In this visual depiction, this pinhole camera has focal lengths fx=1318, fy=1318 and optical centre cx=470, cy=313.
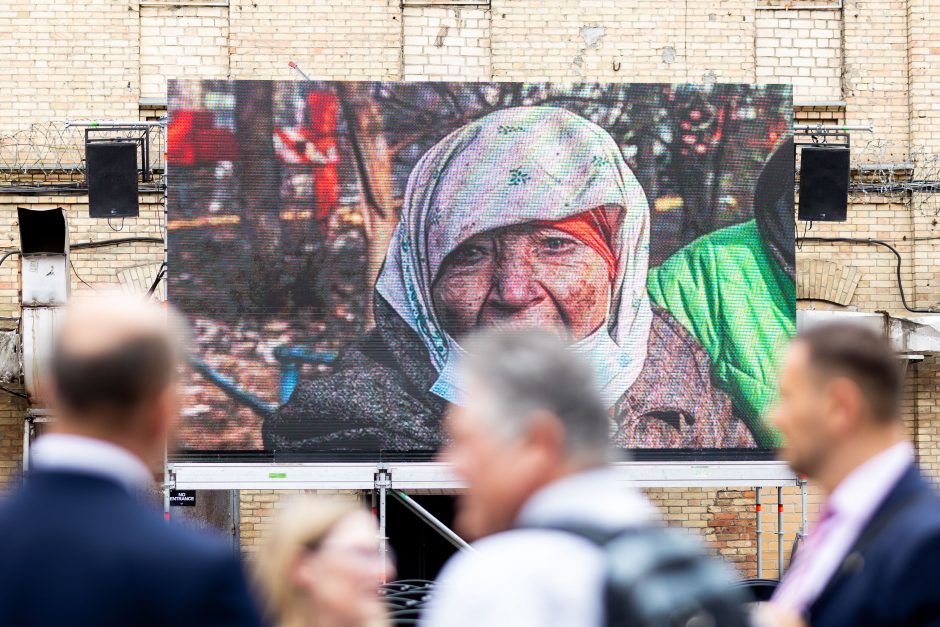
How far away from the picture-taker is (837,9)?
14.3m

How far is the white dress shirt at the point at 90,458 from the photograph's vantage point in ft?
6.64

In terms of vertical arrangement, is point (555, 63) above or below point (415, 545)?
above

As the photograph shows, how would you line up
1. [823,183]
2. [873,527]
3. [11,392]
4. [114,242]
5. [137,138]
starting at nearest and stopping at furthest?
[873,527] < [823,183] < [137,138] < [11,392] < [114,242]

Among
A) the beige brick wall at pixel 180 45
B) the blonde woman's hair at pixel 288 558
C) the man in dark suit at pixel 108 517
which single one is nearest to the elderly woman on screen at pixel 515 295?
the beige brick wall at pixel 180 45

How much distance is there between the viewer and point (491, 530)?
6.77 feet

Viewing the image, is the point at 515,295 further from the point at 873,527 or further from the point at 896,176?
the point at 873,527

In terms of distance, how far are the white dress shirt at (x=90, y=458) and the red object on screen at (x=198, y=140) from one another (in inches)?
363

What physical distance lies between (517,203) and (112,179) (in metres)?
3.64

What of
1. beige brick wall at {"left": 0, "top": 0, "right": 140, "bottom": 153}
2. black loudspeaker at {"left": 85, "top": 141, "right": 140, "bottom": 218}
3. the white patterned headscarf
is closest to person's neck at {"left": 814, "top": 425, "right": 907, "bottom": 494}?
the white patterned headscarf

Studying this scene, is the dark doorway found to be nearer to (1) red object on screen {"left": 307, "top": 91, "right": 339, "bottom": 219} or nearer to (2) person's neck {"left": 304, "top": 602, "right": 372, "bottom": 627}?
Result: (1) red object on screen {"left": 307, "top": 91, "right": 339, "bottom": 219}

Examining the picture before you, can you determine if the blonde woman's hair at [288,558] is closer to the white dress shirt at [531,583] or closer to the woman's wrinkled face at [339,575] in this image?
the woman's wrinkled face at [339,575]

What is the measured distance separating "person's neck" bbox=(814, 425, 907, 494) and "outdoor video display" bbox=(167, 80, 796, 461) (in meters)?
8.36

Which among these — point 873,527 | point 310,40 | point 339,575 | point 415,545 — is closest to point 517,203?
point 310,40

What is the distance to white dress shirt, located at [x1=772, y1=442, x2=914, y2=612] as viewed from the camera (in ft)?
8.09
